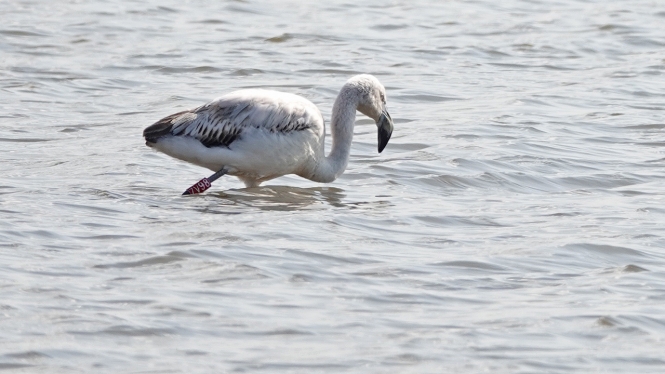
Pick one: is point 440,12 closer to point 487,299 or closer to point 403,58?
point 403,58

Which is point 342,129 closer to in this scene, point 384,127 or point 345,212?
point 384,127

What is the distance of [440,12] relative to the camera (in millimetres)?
20484

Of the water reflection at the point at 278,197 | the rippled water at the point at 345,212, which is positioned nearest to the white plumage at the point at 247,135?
the water reflection at the point at 278,197

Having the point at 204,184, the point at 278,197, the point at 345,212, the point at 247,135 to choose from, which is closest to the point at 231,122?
the point at 247,135

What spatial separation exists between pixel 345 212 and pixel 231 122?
1016 millimetres

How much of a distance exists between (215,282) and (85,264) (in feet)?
2.48

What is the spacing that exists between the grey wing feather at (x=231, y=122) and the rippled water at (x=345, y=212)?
495mm

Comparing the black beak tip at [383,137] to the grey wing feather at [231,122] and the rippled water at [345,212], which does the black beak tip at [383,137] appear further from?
the grey wing feather at [231,122]

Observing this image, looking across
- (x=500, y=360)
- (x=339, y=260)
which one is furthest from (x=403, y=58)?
(x=500, y=360)

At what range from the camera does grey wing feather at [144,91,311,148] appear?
9.72 metres

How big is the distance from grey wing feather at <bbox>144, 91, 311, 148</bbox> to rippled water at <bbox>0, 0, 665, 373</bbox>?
1.62ft

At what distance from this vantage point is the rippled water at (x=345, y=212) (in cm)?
646

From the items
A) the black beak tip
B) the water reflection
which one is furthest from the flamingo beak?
the water reflection

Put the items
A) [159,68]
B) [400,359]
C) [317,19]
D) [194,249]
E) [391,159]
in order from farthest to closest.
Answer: [317,19] → [159,68] → [391,159] → [194,249] → [400,359]
